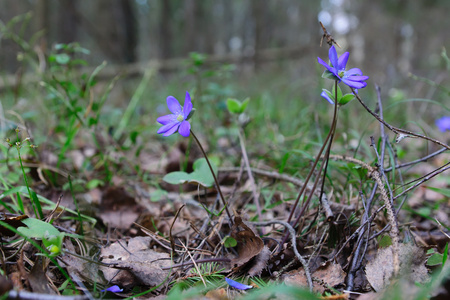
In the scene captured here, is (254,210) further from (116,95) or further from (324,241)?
(116,95)

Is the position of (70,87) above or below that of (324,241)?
above

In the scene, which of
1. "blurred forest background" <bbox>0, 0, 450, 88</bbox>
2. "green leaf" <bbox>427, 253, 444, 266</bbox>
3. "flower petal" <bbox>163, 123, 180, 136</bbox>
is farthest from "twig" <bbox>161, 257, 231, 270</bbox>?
"blurred forest background" <bbox>0, 0, 450, 88</bbox>

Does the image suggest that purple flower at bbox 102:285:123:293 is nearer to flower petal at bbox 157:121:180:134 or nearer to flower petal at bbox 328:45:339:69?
flower petal at bbox 157:121:180:134

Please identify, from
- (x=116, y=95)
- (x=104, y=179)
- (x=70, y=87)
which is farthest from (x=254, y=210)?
(x=116, y=95)

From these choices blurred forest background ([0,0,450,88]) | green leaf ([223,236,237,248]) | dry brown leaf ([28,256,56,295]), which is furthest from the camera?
blurred forest background ([0,0,450,88])

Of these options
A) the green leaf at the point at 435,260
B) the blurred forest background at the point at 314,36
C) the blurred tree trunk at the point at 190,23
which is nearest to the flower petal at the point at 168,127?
the green leaf at the point at 435,260

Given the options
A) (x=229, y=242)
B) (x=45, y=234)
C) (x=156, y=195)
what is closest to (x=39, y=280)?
(x=45, y=234)
